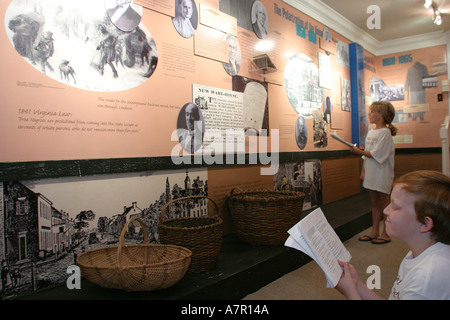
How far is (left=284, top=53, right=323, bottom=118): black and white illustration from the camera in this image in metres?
4.04

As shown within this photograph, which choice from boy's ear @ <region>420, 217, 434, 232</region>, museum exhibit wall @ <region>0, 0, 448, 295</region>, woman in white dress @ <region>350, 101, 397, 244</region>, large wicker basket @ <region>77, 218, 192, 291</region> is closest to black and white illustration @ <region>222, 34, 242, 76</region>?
museum exhibit wall @ <region>0, 0, 448, 295</region>

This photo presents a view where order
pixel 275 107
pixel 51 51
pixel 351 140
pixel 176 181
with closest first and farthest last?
pixel 51 51 < pixel 176 181 < pixel 275 107 < pixel 351 140

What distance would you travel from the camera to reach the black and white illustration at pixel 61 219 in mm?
1800

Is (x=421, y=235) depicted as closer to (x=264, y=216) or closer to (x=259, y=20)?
(x=264, y=216)

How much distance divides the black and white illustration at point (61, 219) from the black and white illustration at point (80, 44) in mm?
633

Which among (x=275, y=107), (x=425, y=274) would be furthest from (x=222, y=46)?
(x=425, y=274)

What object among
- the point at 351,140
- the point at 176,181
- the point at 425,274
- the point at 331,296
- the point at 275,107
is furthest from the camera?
the point at 351,140

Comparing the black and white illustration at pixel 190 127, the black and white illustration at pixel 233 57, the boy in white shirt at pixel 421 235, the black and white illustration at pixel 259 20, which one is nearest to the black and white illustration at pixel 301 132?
the black and white illustration at pixel 259 20

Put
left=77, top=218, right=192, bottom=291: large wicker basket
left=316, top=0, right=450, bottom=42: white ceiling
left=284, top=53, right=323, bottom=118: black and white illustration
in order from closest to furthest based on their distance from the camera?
left=77, top=218, right=192, bottom=291: large wicker basket, left=284, top=53, right=323, bottom=118: black and white illustration, left=316, top=0, right=450, bottom=42: white ceiling

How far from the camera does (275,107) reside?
148 inches

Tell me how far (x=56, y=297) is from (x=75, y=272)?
24 cm

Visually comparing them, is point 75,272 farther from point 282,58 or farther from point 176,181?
point 282,58

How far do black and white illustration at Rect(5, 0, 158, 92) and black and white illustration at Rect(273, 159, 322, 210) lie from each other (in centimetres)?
199

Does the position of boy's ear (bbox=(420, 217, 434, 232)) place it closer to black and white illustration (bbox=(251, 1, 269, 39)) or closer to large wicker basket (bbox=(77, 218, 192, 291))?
large wicker basket (bbox=(77, 218, 192, 291))
